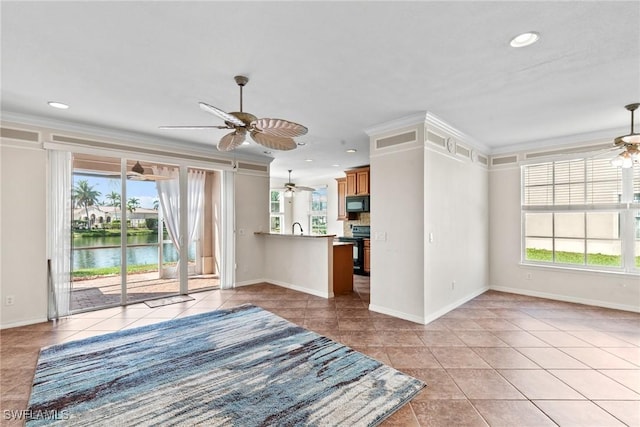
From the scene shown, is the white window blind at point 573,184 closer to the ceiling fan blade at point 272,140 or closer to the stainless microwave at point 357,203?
the stainless microwave at point 357,203

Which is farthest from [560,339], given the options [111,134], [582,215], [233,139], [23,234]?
[23,234]

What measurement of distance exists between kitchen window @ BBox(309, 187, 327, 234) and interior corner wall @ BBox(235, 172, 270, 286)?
3357 mm

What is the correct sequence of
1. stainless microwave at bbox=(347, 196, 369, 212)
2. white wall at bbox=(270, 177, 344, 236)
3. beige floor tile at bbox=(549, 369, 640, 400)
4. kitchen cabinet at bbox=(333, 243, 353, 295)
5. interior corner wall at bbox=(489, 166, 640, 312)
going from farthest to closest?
white wall at bbox=(270, 177, 344, 236), stainless microwave at bbox=(347, 196, 369, 212), kitchen cabinet at bbox=(333, 243, 353, 295), interior corner wall at bbox=(489, 166, 640, 312), beige floor tile at bbox=(549, 369, 640, 400)

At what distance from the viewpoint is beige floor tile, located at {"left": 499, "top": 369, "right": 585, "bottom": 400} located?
7.58ft

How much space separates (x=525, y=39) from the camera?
7.18 ft

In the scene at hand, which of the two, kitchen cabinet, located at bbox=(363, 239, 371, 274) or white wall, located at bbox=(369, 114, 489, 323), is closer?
white wall, located at bbox=(369, 114, 489, 323)

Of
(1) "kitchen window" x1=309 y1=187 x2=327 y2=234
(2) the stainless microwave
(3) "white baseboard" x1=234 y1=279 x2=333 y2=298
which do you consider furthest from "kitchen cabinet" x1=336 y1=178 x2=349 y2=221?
(3) "white baseboard" x1=234 y1=279 x2=333 y2=298

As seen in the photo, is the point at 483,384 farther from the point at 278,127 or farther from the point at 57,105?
the point at 57,105

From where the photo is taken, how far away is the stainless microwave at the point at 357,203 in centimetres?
735

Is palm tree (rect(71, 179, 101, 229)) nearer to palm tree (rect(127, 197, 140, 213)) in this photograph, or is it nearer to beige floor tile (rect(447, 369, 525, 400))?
palm tree (rect(127, 197, 140, 213))

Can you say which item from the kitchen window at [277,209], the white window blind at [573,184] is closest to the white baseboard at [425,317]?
the white window blind at [573,184]

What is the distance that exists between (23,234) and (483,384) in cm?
556

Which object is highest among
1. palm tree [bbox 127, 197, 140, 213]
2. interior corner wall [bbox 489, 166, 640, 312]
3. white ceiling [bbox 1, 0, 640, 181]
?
white ceiling [bbox 1, 0, 640, 181]

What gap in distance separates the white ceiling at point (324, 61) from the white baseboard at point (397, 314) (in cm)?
266
